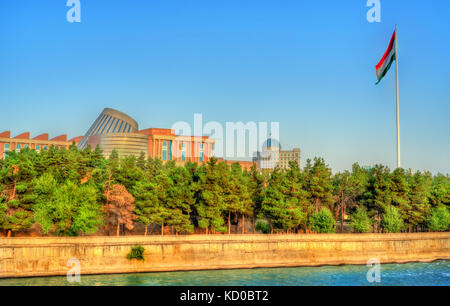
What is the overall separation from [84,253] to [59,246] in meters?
2.49

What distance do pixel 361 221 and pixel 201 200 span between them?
22.4 m

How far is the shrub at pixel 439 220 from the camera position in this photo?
229 ft

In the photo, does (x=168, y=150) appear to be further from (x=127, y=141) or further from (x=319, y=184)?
(x=319, y=184)

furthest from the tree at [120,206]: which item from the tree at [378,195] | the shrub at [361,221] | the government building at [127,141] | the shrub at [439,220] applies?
the government building at [127,141]

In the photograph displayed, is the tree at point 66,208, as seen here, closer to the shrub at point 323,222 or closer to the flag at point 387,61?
the shrub at point 323,222

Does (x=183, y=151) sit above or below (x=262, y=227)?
above

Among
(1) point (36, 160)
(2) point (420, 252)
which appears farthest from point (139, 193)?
(2) point (420, 252)

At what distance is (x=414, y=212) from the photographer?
69375 millimetres

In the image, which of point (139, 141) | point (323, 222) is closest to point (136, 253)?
point (323, 222)

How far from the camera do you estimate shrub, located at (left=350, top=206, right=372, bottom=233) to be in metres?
67.1

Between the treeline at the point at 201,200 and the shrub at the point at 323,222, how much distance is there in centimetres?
13

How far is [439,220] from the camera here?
70500mm

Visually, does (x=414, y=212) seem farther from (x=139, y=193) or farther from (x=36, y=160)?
(x=36, y=160)

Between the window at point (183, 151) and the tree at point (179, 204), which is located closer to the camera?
the tree at point (179, 204)
